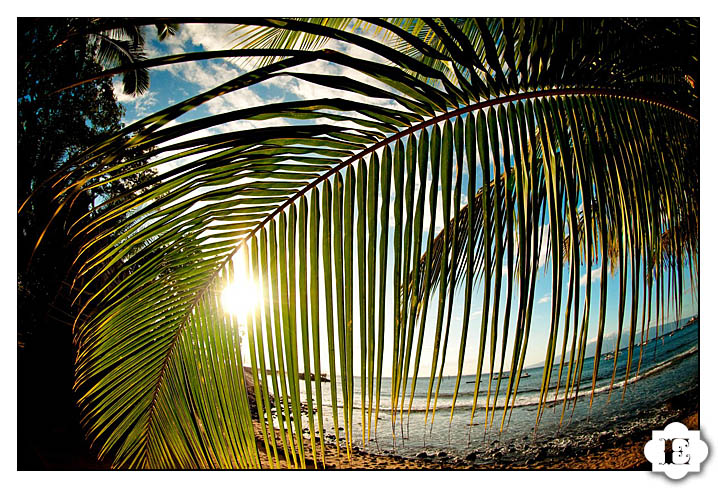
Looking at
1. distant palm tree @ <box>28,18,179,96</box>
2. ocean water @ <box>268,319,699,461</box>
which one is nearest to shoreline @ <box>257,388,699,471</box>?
ocean water @ <box>268,319,699,461</box>

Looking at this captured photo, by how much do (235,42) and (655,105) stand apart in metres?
1.05

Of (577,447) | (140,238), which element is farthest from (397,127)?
(577,447)

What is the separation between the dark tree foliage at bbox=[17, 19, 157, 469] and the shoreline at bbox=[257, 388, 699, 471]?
56cm

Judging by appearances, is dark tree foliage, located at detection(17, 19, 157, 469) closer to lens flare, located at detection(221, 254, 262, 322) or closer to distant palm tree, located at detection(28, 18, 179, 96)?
distant palm tree, located at detection(28, 18, 179, 96)

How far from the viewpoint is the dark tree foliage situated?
3.84ft

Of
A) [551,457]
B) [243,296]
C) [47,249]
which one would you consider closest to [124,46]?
[47,249]

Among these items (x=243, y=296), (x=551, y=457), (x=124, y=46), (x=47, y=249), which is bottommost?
(x=551, y=457)

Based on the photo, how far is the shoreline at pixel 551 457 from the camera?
1279 millimetres

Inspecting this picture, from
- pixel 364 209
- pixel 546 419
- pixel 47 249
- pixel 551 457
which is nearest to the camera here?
pixel 364 209

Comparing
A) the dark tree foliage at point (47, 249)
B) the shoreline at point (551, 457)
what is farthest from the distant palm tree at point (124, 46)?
the shoreline at point (551, 457)

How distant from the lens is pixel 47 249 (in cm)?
118

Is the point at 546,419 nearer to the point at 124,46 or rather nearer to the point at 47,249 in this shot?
the point at 47,249

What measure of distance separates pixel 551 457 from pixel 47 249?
60.5 inches

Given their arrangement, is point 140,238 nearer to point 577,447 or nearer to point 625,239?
point 625,239
